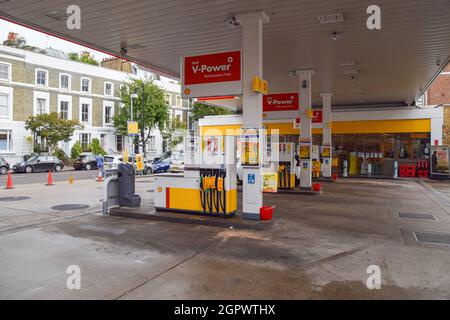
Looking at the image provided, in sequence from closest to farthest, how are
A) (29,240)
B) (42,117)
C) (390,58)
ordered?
(29,240)
(390,58)
(42,117)

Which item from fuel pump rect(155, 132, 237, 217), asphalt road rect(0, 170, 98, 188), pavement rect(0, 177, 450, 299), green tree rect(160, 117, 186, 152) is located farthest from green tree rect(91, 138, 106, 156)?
fuel pump rect(155, 132, 237, 217)

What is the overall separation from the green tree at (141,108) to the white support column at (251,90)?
2745cm

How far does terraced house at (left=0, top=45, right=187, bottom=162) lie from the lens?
27719 millimetres

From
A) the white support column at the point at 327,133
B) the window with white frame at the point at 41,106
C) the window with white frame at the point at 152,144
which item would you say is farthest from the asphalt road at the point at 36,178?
the window with white frame at the point at 152,144

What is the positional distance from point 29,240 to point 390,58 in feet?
37.4

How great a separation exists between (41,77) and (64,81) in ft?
6.89

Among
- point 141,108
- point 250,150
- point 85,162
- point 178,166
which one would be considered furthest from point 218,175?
point 141,108

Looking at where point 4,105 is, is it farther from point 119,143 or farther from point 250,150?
point 250,150

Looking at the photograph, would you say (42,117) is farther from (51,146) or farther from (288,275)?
(288,275)

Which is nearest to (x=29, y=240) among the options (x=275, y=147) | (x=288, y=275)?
(x=288, y=275)

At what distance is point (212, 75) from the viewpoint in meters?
8.04

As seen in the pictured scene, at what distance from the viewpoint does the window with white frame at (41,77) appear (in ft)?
98.4

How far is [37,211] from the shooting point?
929 cm

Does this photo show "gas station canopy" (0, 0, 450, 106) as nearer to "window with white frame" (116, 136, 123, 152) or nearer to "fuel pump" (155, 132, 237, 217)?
"fuel pump" (155, 132, 237, 217)
